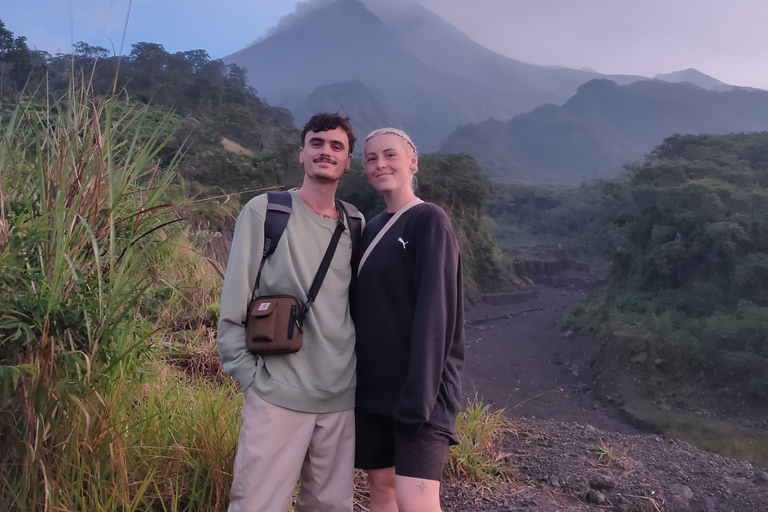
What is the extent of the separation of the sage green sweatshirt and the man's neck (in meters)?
0.04

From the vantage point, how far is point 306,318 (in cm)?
177

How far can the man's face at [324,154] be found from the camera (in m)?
1.87

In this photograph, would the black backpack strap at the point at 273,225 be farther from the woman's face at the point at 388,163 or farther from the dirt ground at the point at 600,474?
the dirt ground at the point at 600,474

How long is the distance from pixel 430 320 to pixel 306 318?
1.36ft

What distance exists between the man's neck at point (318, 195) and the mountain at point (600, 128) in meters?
80.8

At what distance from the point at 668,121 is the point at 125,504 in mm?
112158

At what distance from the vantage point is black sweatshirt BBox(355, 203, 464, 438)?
1638mm

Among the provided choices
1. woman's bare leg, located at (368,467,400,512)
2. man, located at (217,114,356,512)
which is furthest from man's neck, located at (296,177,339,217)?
woman's bare leg, located at (368,467,400,512)

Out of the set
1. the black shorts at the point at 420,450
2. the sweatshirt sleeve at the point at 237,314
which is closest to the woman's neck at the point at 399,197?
the sweatshirt sleeve at the point at 237,314

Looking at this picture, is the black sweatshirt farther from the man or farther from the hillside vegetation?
the hillside vegetation

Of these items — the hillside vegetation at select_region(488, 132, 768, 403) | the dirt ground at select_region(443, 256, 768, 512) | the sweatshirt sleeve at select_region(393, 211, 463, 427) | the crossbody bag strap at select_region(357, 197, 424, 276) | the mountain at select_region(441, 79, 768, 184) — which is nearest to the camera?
the sweatshirt sleeve at select_region(393, 211, 463, 427)

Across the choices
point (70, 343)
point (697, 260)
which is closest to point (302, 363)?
point (70, 343)

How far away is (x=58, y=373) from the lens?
6.00ft

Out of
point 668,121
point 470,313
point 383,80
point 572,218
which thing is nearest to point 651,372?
point 470,313
